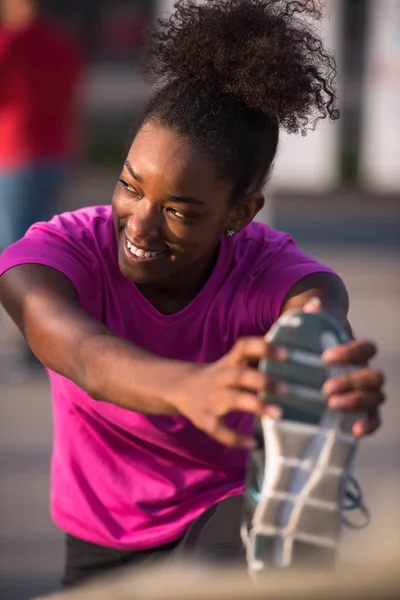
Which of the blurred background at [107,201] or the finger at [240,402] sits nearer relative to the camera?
the finger at [240,402]

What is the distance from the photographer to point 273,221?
39.0ft

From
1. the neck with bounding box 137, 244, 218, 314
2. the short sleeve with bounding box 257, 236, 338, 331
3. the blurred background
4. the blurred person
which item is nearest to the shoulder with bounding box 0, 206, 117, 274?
the neck with bounding box 137, 244, 218, 314

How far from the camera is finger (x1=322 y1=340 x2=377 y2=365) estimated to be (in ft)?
6.20

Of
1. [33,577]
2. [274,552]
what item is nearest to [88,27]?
[33,577]

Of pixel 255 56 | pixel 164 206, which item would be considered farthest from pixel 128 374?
pixel 255 56

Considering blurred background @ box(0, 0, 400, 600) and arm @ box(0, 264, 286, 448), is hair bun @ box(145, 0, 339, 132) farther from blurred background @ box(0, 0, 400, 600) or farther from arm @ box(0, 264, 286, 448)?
arm @ box(0, 264, 286, 448)

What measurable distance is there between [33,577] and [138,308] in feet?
6.22

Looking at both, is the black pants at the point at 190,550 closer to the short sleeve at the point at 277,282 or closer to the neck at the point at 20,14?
the short sleeve at the point at 277,282

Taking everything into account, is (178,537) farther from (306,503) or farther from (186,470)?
(306,503)

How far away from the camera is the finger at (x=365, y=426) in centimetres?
194

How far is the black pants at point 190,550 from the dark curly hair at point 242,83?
25.8 inches

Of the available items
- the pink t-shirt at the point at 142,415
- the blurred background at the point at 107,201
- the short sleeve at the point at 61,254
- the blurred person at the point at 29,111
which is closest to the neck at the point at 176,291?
the pink t-shirt at the point at 142,415

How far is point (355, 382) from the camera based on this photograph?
1.90 meters

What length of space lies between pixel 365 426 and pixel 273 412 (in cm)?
17
